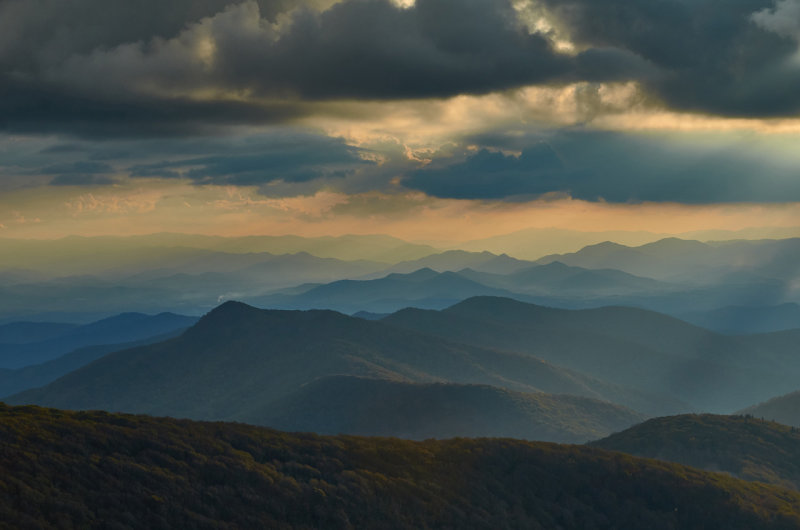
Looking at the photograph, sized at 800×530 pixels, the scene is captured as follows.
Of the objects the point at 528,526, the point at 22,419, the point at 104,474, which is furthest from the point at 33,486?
the point at 528,526

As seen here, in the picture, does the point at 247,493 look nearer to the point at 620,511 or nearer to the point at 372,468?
the point at 372,468

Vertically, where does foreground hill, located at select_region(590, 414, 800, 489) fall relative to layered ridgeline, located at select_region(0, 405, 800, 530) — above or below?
below

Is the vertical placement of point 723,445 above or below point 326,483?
below

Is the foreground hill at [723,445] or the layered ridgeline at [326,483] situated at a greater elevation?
the layered ridgeline at [326,483]

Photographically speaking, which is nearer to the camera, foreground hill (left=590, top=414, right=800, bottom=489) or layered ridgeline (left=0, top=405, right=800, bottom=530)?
layered ridgeline (left=0, top=405, right=800, bottom=530)

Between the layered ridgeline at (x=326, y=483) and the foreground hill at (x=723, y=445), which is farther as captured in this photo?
the foreground hill at (x=723, y=445)

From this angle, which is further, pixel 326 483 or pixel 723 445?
pixel 723 445
